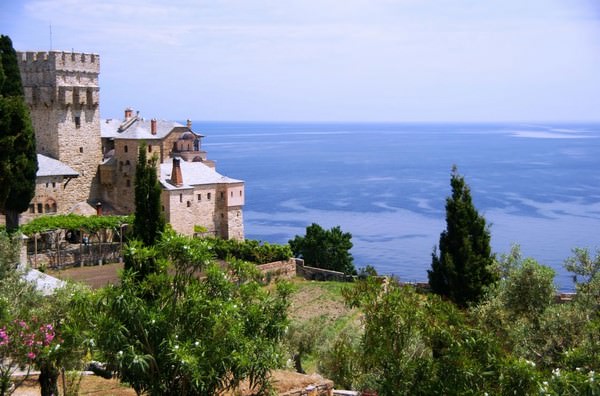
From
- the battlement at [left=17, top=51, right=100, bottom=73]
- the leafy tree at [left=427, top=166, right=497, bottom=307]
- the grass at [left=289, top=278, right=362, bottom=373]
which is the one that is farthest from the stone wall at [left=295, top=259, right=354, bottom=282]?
the battlement at [left=17, top=51, right=100, bottom=73]

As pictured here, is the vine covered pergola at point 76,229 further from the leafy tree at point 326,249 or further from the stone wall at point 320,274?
the leafy tree at point 326,249

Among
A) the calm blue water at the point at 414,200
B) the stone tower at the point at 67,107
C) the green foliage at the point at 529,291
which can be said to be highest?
the stone tower at the point at 67,107

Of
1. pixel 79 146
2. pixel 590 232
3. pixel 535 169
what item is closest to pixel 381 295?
pixel 79 146

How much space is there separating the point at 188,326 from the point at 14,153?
76.5 ft

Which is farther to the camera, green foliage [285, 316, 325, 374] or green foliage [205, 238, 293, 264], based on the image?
green foliage [205, 238, 293, 264]

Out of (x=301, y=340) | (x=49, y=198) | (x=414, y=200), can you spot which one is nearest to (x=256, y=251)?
(x=49, y=198)

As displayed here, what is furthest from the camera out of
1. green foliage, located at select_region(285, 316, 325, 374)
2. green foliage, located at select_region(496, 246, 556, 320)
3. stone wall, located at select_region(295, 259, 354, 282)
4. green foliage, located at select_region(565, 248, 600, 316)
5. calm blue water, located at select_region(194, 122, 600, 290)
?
calm blue water, located at select_region(194, 122, 600, 290)

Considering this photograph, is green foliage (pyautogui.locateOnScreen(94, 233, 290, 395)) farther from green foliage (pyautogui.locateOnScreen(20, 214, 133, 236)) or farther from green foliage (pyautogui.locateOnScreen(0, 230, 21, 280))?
green foliage (pyautogui.locateOnScreen(20, 214, 133, 236))

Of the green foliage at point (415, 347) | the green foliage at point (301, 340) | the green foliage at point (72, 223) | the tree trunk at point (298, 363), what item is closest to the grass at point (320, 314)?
the green foliage at point (301, 340)

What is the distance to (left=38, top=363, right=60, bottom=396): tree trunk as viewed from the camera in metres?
14.2

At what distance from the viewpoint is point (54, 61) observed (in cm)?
4231

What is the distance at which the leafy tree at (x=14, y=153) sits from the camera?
3250 cm

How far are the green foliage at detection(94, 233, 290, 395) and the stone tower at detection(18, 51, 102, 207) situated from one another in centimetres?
3136

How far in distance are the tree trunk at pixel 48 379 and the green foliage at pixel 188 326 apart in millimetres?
1589
